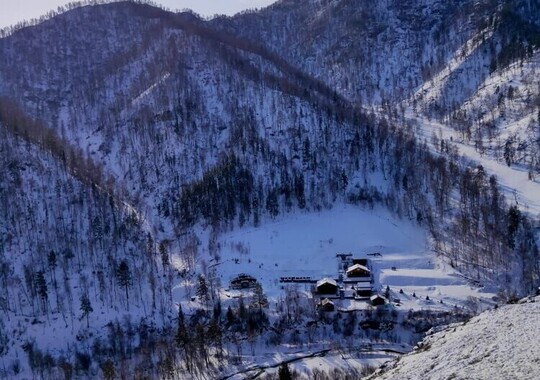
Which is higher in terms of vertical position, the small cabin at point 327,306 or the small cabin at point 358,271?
the small cabin at point 358,271

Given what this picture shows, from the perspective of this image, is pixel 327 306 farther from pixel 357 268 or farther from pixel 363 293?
pixel 357 268

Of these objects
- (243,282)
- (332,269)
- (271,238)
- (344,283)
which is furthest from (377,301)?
(271,238)

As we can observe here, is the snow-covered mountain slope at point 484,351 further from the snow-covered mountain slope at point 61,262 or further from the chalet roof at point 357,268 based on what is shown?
the snow-covered mountain slope at point 61,262

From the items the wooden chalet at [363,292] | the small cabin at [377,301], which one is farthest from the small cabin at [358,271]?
the small cabin at [377,301]

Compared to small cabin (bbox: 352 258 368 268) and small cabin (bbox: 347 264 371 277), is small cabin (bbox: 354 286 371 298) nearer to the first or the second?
small cabin (bbox: 347 264 371 277)

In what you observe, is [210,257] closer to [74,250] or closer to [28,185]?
[74,250]

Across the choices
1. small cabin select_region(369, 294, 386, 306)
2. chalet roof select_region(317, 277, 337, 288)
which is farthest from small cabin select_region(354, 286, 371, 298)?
chalet roof select_region(317, 277, 337, 288)

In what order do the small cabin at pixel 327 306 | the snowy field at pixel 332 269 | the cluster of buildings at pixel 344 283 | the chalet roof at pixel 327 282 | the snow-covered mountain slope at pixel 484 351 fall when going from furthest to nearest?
the chalet roof at pixel 327 282, the cluster of buildings at pixel 344 283, the small cabin at pixel 327 306, the snowy field at pixel 332 269, the snow-covered mountain slope at pixel 484 351
